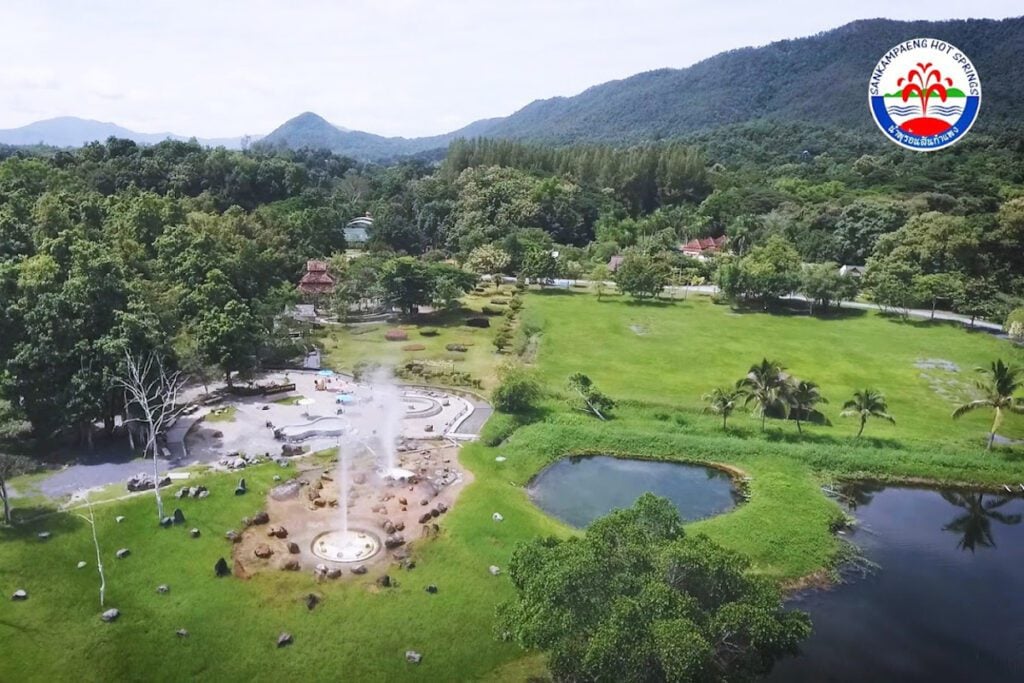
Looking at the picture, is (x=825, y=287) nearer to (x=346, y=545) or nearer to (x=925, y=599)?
(x=925, y=599)

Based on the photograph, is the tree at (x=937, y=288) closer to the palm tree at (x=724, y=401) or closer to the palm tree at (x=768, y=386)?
the palm tree at (x=768, y=386)

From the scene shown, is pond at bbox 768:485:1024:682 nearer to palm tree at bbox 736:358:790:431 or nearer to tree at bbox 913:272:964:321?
palm tree at bbox 736:358:790:431

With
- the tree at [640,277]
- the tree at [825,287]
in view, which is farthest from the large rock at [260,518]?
the tree at [825,287]

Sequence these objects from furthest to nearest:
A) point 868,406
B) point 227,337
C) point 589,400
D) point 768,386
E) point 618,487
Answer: point 589,400 → point 227,337 → point 768,386 → point 868,406 → point 618,487

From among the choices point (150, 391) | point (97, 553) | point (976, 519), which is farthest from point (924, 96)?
point (97, 553)

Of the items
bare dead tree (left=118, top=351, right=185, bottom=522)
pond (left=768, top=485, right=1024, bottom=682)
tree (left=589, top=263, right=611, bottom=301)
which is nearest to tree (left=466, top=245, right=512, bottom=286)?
tree (left=589, top=263, right=611, bottom=301)
